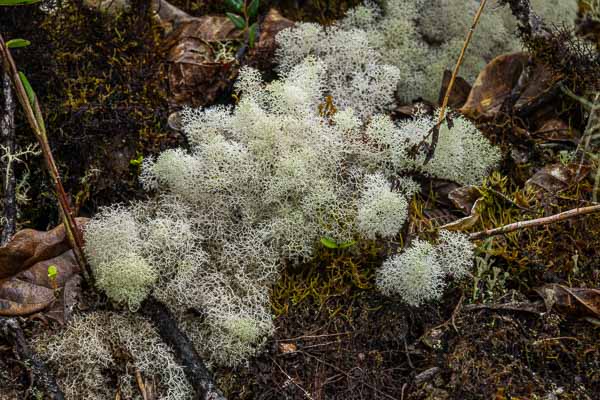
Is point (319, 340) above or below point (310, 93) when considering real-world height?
below

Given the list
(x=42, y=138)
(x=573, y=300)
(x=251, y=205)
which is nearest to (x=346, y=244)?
(x=251, y=205)

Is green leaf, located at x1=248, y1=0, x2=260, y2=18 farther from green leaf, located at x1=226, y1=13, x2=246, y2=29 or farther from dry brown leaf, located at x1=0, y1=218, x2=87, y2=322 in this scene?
dry brown leaf, located at x1=0, y1=218, x2=87, y2=322

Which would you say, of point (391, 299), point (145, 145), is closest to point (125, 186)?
point (145, 145)

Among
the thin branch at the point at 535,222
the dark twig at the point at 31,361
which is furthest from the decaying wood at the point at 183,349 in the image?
the thin branch at the point at 535,222

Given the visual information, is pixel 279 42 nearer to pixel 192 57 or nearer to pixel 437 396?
pixel 192 57

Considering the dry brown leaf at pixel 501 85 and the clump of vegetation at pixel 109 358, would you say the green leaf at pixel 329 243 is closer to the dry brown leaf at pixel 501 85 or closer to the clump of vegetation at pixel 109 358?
the clump of vegetation at pixel 109 358

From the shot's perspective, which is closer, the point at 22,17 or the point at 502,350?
the point at 502,350
